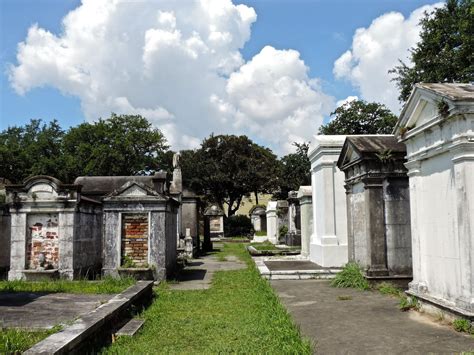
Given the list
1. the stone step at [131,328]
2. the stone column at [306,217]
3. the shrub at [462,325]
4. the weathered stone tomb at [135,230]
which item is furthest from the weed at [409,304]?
the stone column at [306,217]

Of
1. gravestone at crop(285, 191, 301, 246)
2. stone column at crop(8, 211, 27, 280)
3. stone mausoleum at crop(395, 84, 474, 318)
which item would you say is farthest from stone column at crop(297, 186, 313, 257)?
stone column at crop(8, 211, 27, 280)

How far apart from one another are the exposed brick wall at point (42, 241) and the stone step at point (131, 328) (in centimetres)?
540

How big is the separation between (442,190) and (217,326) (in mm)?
3674

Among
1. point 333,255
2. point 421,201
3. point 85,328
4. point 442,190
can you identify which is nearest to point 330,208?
point 333,255

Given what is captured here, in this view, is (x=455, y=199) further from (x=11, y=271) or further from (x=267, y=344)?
(x=11, y=271)

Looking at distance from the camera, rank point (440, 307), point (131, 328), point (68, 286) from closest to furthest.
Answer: point (440, 307) < point (131, 328) < point (68, 286)

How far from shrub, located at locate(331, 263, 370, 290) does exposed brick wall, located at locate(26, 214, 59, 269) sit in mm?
7037

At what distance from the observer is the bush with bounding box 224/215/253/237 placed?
41688 millimetres

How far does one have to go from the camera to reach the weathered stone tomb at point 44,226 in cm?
1136

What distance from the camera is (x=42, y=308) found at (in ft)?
23.1

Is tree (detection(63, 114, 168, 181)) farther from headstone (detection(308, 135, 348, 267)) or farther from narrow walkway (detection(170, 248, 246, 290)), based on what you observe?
headstone (detection(308, 135, 348, 267))

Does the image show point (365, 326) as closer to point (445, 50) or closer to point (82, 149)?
point (445, 50)

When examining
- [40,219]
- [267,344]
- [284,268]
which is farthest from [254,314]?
[40,219]

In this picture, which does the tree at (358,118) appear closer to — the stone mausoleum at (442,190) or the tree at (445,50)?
the tree at (445,50)
